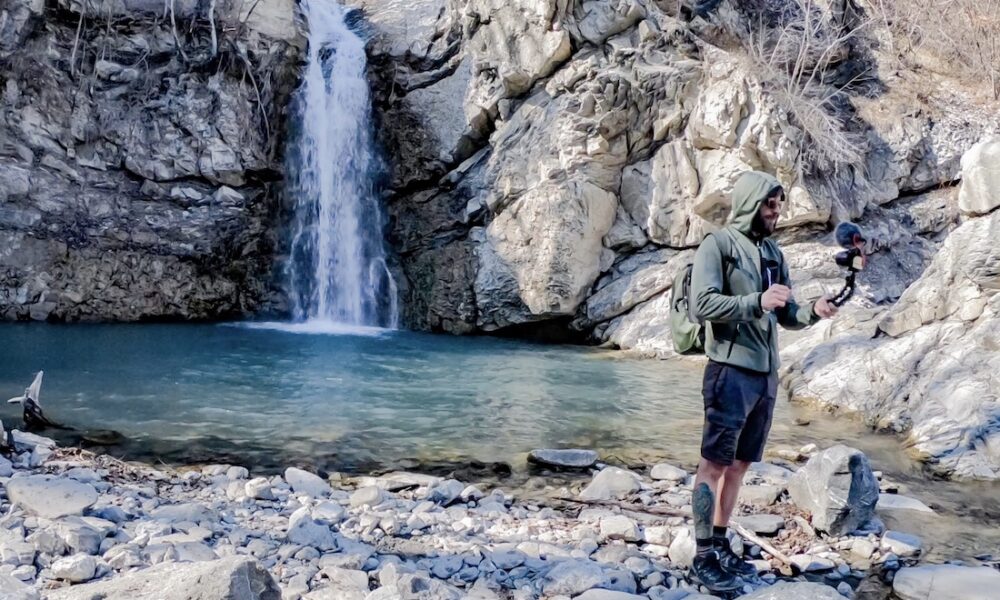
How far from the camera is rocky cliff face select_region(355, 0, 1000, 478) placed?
49.7ft

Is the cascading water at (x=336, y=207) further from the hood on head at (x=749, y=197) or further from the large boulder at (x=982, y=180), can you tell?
the hood on head at (x=749, y=197)

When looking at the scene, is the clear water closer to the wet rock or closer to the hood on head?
the wet rock

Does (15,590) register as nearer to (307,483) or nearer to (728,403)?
(307,483)

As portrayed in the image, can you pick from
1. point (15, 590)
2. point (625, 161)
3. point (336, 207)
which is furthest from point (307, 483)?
point (336, 207)

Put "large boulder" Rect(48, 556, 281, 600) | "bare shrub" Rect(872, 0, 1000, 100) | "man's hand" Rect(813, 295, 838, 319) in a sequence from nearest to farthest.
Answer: "large boulder" Rect(48, 556, 281, 600) → "man's hand" Rect(813, 295, 838, 319) → "bare shrub" Rect(872, 0, 1000, 100)

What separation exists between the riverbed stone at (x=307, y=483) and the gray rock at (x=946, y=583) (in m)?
3.64

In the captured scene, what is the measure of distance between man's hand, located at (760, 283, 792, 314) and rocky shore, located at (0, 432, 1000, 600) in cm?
128

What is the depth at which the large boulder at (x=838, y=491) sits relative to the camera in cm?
450

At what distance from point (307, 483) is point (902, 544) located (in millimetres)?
3937

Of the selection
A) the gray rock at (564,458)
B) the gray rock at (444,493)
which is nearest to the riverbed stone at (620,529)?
the gray rock at (444,493)

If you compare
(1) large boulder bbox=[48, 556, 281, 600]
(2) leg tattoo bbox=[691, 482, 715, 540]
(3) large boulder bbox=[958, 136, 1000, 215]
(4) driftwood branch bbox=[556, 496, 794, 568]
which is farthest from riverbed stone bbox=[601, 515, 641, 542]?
(3) large boulder bbox=[958, 136, 1000, 215]

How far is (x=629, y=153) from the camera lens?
16859 millimetres

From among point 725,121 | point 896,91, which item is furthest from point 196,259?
point 896,91

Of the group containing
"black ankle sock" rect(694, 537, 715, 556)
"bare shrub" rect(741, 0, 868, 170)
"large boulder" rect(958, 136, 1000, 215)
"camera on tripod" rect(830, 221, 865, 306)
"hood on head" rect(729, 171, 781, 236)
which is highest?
"bare shrub" rect(741, 0, 868, 170)
